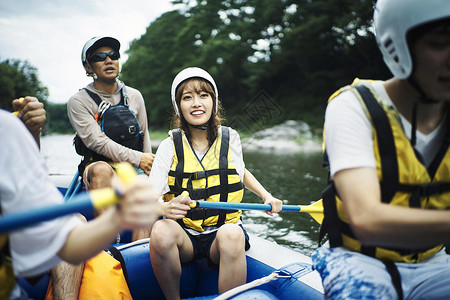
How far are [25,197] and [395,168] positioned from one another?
102cm

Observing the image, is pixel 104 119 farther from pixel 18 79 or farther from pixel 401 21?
pixel 18 79

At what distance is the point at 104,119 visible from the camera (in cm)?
266

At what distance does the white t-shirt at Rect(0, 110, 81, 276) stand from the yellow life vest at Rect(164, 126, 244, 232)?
1.03 metres

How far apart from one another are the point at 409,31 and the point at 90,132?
2.24 meters

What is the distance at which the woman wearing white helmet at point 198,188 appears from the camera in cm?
166

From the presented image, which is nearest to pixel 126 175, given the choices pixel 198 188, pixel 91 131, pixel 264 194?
pixel 198 188

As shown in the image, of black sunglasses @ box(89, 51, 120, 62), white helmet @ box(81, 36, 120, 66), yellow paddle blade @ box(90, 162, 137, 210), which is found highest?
white helmet @ box(81, 36, 120, 66)

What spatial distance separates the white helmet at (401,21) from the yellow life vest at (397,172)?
0.11 meters

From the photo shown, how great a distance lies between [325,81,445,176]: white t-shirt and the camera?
0.97 m

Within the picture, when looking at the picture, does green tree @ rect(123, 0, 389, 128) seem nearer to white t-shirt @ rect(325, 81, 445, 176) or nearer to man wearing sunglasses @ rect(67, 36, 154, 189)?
man wearing sunglasses @ rect(67, 36, 154, 189)

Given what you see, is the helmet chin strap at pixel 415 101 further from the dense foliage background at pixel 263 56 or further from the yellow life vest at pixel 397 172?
the dense foliage background at pixel 263 56

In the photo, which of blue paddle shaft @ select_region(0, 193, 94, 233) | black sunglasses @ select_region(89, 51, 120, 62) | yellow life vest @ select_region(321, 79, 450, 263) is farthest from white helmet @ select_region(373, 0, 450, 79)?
black sunglasses @ select_region(89, 51, 120, 62)

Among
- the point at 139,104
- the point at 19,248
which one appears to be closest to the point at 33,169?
the point at 19,248

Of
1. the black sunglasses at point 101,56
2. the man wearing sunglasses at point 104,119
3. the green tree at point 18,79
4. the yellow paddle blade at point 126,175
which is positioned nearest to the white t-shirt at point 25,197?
the yellow paddle blade at point 126,175
